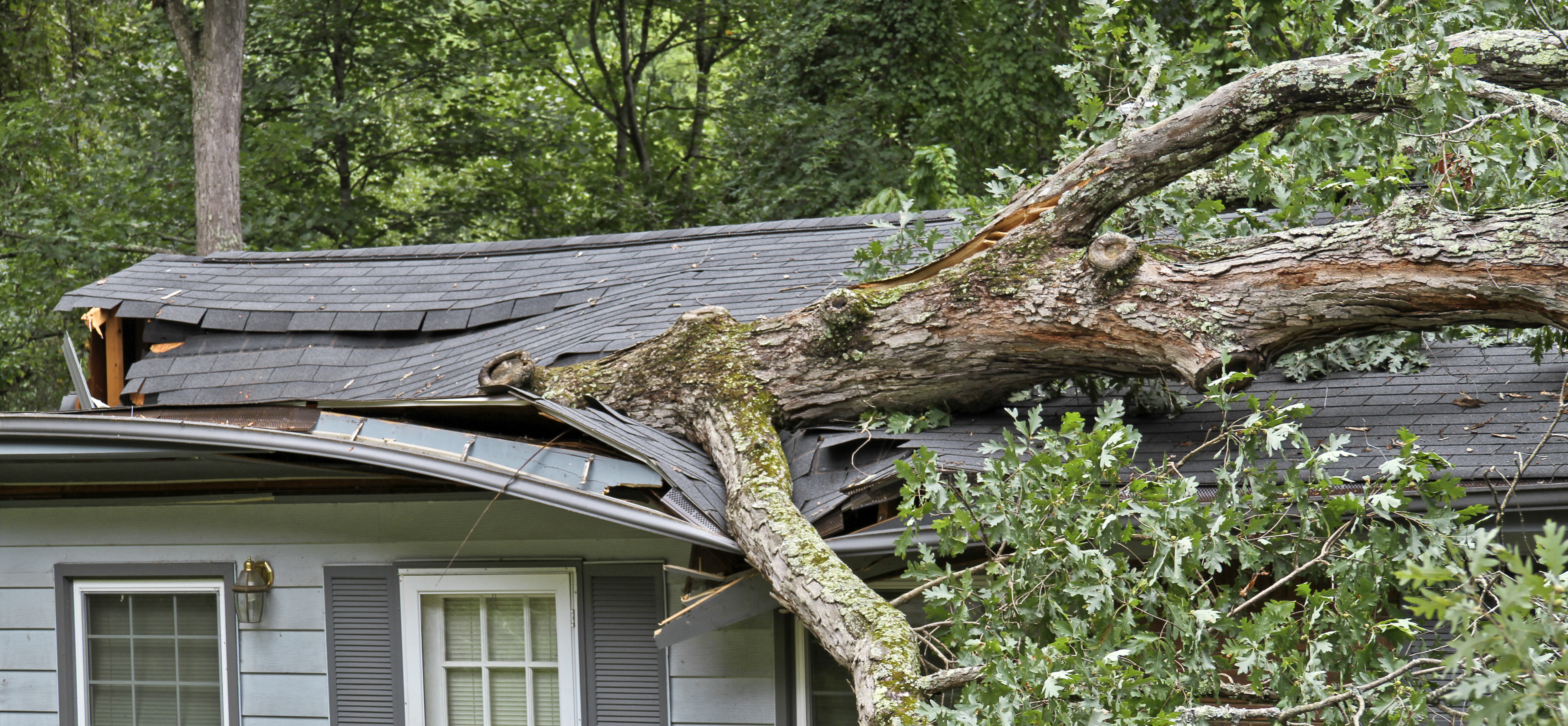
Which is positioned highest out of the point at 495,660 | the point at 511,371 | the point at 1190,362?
the point at 511,371

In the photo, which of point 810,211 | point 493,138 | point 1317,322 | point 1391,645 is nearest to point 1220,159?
point 1317,322

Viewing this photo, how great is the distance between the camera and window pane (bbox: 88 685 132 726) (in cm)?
536

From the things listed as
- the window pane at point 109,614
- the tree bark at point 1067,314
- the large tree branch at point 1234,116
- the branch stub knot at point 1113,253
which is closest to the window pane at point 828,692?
the tree bark at point 1067,314

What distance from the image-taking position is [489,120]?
52.3 ft

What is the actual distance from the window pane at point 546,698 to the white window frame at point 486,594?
8cm

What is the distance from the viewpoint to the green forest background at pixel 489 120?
13734 mm

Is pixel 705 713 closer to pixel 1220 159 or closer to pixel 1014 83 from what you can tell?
pixel 1220 159

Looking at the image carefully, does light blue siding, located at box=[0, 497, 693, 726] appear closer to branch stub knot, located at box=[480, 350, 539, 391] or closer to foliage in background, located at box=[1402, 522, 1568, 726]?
branch stub knot, located at box=[480, 350, 539, 391]

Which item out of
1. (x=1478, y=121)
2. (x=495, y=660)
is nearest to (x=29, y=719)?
(x=495, y=660)

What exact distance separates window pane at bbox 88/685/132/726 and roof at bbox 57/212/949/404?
57.0 inches

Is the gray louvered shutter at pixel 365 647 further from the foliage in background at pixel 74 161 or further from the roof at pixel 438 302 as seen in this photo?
the foliage in background at pixel 74 161

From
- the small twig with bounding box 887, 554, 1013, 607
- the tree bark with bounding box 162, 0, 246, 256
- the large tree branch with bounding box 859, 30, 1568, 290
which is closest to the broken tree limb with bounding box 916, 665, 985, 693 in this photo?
the small twig with bounding box 887, 554, 1013, 607

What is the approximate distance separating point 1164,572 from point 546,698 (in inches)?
110

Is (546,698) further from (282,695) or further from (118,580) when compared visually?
(118,580)
